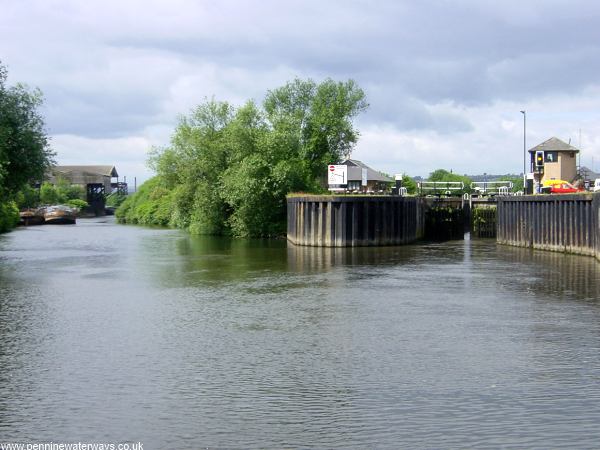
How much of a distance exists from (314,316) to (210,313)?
3.72 metres

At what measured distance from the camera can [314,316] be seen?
85.0 feet

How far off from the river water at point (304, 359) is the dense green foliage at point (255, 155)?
28937 millimetres

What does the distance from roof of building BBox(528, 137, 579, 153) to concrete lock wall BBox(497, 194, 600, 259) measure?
2455cm

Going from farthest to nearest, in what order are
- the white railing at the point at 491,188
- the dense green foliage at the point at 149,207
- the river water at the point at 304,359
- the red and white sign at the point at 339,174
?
the dense green foliage at the point at 149,207 < the white railing at the point at 491,188 < the red and white sign at the point at 339,174 < the river water at the point at 304,359

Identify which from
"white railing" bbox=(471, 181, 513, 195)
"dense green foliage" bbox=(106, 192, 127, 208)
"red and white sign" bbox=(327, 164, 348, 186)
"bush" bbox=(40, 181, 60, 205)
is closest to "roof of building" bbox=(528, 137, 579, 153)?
"white railing" bbox=(471, 181, 513, 195)

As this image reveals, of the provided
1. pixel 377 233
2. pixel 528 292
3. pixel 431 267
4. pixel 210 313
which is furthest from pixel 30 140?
pixel 528 292

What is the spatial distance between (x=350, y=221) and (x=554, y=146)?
3840cm

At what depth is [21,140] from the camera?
59.7 meters

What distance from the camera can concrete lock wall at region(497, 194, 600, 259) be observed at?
4400 centimetres

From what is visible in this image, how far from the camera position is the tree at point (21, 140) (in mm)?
59594

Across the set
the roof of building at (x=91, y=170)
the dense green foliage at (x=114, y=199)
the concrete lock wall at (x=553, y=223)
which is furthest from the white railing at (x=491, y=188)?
the roof of building at (x=91, y=170)

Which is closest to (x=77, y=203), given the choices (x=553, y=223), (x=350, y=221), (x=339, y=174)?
(x=339, y=174)

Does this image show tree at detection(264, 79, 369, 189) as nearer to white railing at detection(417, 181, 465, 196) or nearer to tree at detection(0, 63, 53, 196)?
white railing at detection(417, 181, 465, 196)

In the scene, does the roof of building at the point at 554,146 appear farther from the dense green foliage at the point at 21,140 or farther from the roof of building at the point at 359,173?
the dense green foliage at the point at 21,140
